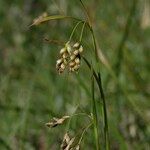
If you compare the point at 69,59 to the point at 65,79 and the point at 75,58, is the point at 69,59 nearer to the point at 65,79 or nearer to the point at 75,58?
the point at 75,58

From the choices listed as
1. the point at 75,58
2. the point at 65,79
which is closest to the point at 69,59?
the point at 75,58

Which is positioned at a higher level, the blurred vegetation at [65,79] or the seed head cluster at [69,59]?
the seed head cluster at [69,59]

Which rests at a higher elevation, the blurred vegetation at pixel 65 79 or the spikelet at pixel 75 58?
the spikelet at pixel 75 58

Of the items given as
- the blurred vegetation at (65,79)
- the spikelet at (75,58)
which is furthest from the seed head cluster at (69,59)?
the blurred vegetation at (65,79)

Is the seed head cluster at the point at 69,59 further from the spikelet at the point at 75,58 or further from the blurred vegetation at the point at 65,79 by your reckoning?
the blurred vegetation at the point at 65,79

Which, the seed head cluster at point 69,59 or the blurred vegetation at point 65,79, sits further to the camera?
the blurred vegetation at point 65,79
